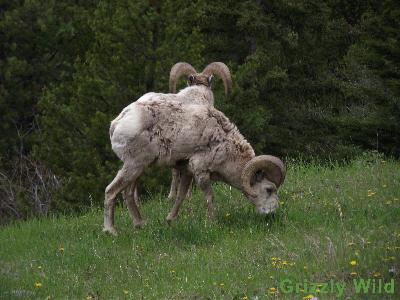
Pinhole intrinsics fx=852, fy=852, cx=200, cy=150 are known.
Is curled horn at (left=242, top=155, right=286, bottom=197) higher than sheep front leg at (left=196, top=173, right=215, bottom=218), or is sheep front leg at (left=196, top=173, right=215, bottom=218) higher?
curled horn at (left=242, top=155, right=286, bottom=197)

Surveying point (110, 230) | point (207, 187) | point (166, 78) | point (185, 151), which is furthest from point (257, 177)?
point (166, 78)

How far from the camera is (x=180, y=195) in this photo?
13023 mm

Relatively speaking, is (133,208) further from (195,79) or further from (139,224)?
(195,79)

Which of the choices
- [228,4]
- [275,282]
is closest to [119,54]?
[228,4]

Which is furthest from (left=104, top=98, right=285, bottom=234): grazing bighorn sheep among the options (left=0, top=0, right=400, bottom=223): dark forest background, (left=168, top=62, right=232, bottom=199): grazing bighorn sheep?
(left=0, top=0, right=400, bottom=223): dark forest background

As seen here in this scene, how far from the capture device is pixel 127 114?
12438 mm

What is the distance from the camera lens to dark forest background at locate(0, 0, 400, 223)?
2052 centimetres

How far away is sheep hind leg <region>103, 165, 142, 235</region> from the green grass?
0.67 ft

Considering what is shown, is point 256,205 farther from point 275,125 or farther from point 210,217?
point 275,125

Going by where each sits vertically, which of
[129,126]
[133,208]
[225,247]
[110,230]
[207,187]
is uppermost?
[129,126]

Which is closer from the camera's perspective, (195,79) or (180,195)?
(180,195)

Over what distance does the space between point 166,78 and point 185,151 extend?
801 centimetres

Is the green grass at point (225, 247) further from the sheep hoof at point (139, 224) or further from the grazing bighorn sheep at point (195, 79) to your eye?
the grazing bighorn sheep at point (195, 79)

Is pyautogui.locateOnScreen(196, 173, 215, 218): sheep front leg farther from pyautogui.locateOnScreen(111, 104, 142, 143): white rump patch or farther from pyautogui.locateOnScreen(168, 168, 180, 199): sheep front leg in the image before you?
pyautogui.locateOnScreen(168, 168, 180, 199): sheep front leg
